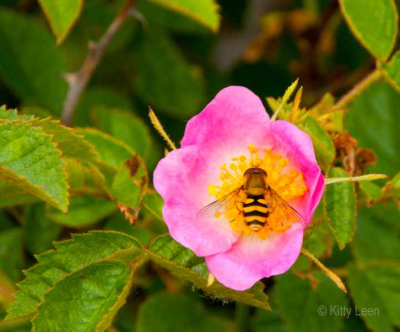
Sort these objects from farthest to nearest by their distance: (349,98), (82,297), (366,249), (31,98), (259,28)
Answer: (259,28) < (31,98) < (366,249) < (349,98) < (82,297)

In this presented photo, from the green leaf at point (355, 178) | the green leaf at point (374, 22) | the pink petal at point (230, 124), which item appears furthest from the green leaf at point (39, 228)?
the green leaf at point (374, 22)

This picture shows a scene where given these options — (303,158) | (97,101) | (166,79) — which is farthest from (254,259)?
(166,79)

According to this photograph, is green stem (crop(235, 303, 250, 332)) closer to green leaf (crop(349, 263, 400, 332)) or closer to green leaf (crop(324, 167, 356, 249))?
green leaf (crop(349, 263, 400, 332))

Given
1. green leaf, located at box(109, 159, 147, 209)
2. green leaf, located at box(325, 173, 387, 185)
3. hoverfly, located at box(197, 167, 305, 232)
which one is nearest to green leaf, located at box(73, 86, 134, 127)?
green leaf, located at box(109, 159, 147, 209)

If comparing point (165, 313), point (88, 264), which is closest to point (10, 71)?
point (165, 313)

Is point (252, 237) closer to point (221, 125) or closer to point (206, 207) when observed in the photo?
point (206, 207)

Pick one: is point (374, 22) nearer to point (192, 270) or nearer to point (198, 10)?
point (198, 10)
